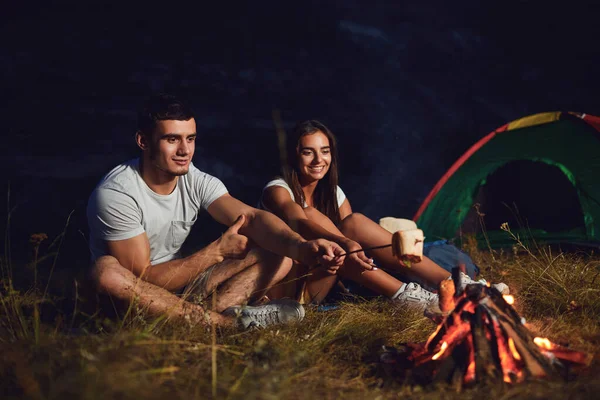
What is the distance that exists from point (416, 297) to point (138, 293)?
175 cm

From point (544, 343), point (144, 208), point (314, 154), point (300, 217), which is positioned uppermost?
point (314, 154)

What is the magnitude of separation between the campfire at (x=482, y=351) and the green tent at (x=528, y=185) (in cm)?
252

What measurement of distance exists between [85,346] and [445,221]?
13.6 feet

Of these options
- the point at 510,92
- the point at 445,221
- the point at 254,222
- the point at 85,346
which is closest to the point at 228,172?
the point at 445,221

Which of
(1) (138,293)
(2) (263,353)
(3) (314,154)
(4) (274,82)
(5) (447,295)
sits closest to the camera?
(2) (263,353)

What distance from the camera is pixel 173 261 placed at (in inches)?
138

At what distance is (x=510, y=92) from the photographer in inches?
290

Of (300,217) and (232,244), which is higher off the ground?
(300,217)

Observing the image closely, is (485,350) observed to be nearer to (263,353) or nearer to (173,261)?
(263,353)

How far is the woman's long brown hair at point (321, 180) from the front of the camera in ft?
13.9

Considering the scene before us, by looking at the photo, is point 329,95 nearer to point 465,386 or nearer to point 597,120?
point 597,120

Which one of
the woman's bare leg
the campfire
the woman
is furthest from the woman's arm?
the campfire

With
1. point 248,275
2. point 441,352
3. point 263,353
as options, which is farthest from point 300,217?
point 441,352

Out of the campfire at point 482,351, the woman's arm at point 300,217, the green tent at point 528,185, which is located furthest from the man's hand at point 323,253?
the green tent at point 528,185
